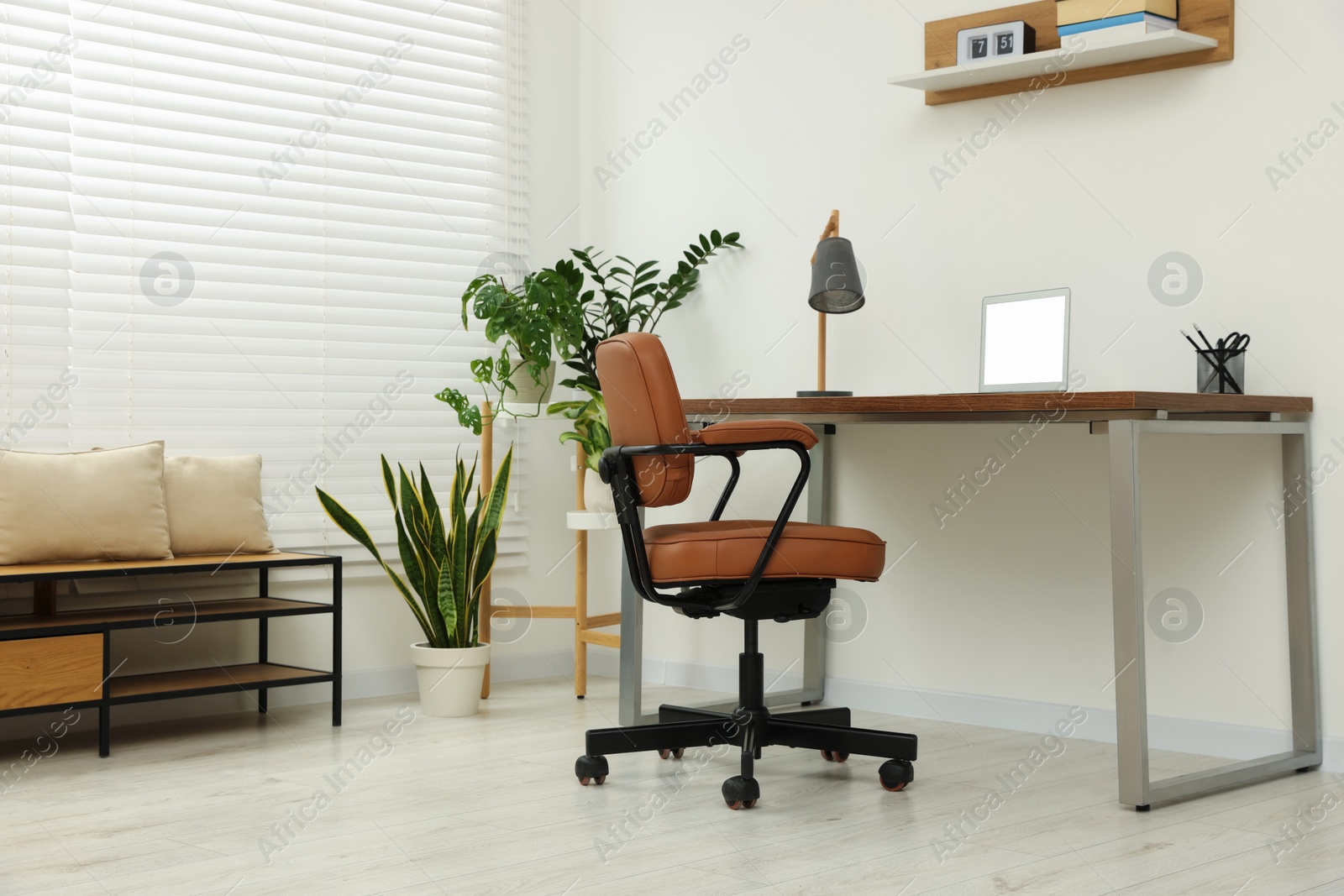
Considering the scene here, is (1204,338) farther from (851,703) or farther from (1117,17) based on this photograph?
(851,703)

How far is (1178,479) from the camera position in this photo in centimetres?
318

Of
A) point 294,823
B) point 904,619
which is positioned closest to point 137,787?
point 294,823

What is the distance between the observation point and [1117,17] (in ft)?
10.3

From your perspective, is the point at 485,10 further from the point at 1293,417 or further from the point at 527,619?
the point at 1293,417

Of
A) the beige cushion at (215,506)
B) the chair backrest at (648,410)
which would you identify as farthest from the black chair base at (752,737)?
the beige cushion at (215,506)

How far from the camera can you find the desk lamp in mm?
3457

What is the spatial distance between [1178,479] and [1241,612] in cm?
35

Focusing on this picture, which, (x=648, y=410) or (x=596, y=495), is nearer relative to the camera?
(x=648, y=410)

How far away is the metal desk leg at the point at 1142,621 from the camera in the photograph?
8.48ft

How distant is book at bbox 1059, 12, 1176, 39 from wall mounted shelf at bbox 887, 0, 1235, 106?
0.02 m

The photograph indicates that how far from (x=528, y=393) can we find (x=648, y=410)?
5.53 feet

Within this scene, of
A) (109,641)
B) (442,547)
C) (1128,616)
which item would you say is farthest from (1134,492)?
(109,641)

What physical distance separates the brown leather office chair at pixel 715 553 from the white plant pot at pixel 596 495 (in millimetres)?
1149

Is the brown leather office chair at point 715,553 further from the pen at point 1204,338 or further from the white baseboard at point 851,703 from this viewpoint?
the pen at point 1204,338
